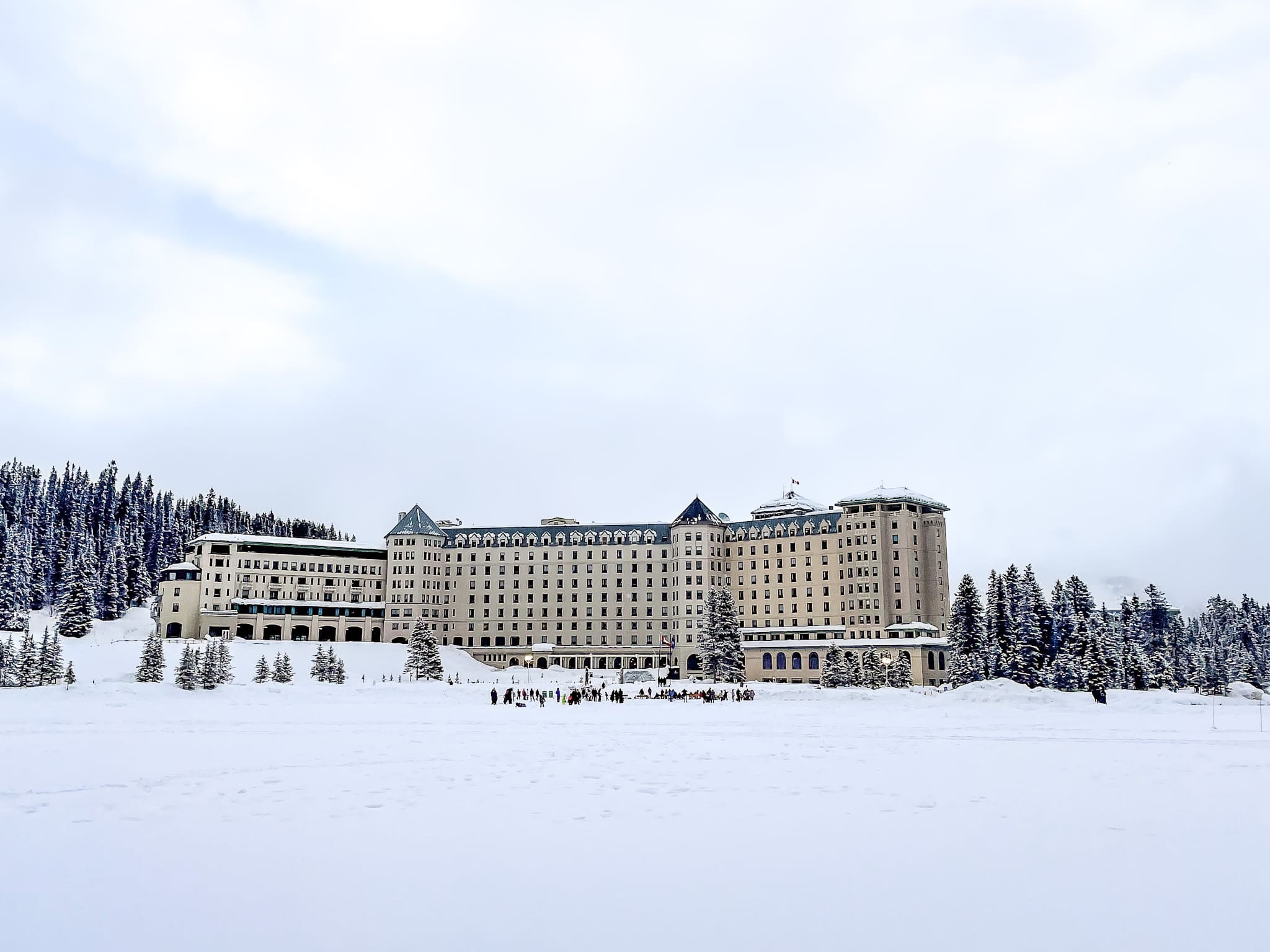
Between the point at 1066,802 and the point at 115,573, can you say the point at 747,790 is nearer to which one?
the point at 1066,802

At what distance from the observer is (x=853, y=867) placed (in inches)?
736

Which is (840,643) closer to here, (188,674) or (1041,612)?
(1041,612)

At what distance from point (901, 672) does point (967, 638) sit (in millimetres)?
17993

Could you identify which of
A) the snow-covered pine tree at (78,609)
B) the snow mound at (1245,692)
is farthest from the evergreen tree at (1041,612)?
the snow-covered pine tree at (78,609)

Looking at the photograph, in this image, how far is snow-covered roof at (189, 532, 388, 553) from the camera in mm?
158375

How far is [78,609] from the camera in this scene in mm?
127688

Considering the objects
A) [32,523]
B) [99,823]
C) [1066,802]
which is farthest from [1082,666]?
[32,523]

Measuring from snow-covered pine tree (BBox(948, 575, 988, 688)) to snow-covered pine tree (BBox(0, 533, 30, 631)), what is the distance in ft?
369

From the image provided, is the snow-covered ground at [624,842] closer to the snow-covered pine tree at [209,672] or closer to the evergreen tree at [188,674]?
the evergreen tree at [188,674]

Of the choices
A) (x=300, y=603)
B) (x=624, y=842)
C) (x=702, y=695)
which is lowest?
(x=702, y=695)

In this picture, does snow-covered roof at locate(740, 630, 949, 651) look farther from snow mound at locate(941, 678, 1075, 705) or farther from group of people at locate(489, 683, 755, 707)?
snow mound at locate(941, 678, 1075, 705)

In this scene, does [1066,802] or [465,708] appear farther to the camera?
[465,708]

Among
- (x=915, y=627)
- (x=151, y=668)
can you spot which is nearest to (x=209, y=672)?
(x=151, y=668)

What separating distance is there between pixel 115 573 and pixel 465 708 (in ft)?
364
